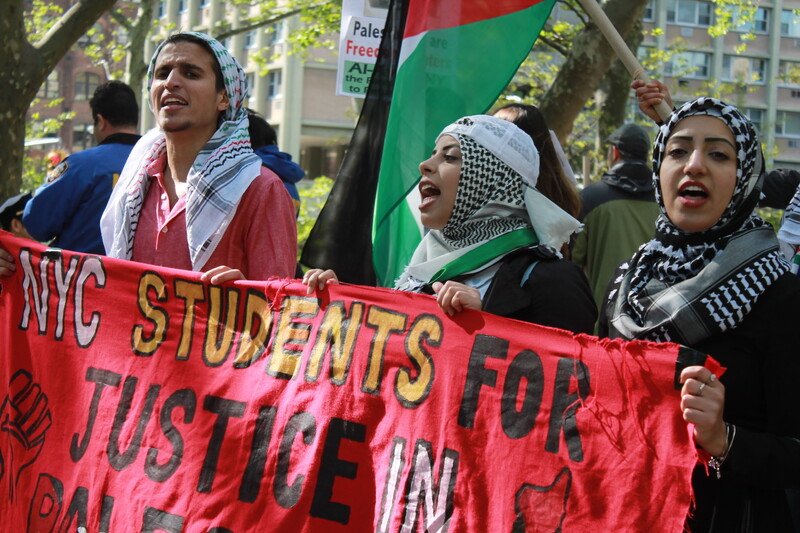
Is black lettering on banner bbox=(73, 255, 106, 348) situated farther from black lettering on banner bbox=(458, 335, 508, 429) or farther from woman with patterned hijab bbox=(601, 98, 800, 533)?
woman with patterned hijab bbox=(601, 98, 800, 533)

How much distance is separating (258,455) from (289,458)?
0.11 m

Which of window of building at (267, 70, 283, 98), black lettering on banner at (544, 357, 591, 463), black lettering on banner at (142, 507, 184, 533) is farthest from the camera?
window of building at (267, 70, 283, 98)

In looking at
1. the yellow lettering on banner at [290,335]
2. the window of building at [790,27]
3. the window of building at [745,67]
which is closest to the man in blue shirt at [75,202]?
the yellow lettering on banner at [290,335]

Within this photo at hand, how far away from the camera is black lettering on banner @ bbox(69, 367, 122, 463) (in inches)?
136

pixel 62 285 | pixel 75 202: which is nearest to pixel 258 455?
pixel 62 285

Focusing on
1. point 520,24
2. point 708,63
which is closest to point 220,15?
point 708,63

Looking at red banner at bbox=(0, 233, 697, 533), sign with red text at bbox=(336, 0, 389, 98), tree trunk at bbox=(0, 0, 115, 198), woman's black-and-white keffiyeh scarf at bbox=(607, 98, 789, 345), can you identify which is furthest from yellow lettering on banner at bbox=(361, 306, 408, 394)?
tree trunk at bbox=(0, 0, 115, 198)

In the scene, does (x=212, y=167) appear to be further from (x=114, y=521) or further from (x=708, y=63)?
(x=708, y=63)

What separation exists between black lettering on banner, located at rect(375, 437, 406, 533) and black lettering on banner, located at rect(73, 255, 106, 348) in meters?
1.29

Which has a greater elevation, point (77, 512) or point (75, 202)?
point (75, 202)

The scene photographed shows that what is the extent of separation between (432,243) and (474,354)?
0.74 meters

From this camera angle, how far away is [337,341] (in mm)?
3135

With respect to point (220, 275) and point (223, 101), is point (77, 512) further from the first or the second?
point (223, 101)

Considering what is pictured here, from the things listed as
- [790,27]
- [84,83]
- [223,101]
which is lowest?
[223,101]
